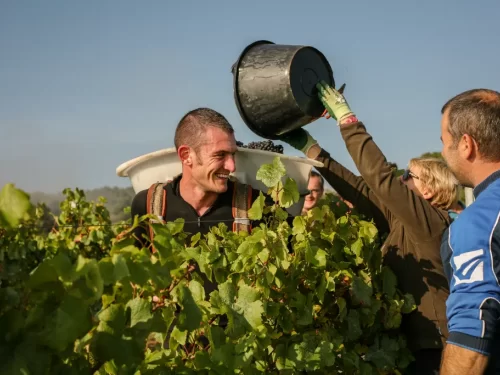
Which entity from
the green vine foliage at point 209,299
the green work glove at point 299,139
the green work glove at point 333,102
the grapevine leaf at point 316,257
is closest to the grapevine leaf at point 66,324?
the green vine foliage at point 209,299

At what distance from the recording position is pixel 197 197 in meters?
3.22

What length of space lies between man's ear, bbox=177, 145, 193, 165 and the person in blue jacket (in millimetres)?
1418

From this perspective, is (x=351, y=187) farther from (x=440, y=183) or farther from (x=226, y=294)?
(x=226, y=294)

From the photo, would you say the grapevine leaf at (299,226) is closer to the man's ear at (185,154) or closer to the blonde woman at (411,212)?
the blonde woman at (411,212)

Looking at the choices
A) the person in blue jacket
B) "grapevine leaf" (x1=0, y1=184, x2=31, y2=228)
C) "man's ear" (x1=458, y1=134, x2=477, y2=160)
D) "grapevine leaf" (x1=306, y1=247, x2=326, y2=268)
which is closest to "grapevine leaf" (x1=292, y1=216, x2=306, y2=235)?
"grapevine leaf" (x1=306, y1=247, x2=326, y2=268)

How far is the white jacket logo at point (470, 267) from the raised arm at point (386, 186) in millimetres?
761

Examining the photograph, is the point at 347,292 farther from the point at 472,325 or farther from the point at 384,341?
the point at 472,325

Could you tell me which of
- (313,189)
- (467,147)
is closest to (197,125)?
(467,147)

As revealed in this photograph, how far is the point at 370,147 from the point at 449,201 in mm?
479

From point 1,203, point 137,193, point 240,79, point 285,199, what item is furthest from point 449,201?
point 1,203

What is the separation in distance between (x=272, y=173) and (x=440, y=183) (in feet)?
3.20

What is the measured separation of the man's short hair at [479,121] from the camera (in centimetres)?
212

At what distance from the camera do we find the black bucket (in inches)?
118

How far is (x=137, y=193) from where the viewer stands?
10.7 feet
